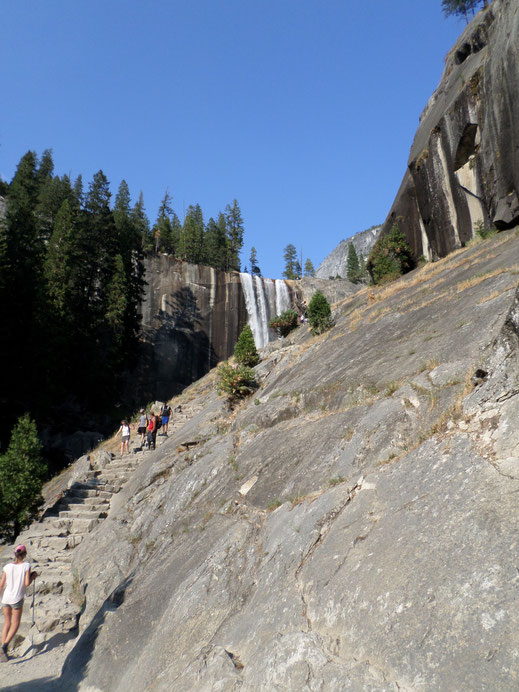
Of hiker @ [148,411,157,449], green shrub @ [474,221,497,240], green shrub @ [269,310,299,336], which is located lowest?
hiker @ [148,411,157,449]

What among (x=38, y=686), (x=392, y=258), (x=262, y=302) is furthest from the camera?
(x=262, y=302)

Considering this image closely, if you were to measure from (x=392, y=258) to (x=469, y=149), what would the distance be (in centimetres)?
673

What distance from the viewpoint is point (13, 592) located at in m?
7.17

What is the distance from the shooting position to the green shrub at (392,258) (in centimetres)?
2566

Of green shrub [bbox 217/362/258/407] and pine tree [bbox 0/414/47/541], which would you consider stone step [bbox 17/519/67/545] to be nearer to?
pine tree [bbox 0/414/47/541]

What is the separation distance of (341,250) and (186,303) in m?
156

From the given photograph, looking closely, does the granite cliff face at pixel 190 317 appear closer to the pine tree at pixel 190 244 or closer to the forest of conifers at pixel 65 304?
the forest of conifers at pixel 65 304

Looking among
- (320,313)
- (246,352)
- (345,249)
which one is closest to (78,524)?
(246,352)

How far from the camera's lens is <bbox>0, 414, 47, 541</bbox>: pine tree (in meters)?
13.4

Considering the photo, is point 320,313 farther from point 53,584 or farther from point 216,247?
point 216,247

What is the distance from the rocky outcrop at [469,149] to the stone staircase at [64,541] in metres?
17.7

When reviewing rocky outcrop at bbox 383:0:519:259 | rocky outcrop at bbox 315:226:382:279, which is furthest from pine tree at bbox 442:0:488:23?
rocky outcrop at bbox 315:226:382:279

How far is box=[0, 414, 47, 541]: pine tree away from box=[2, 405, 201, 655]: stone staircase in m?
0.49

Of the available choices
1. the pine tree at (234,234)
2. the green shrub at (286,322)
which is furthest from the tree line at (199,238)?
the green shrub at (286,322)
